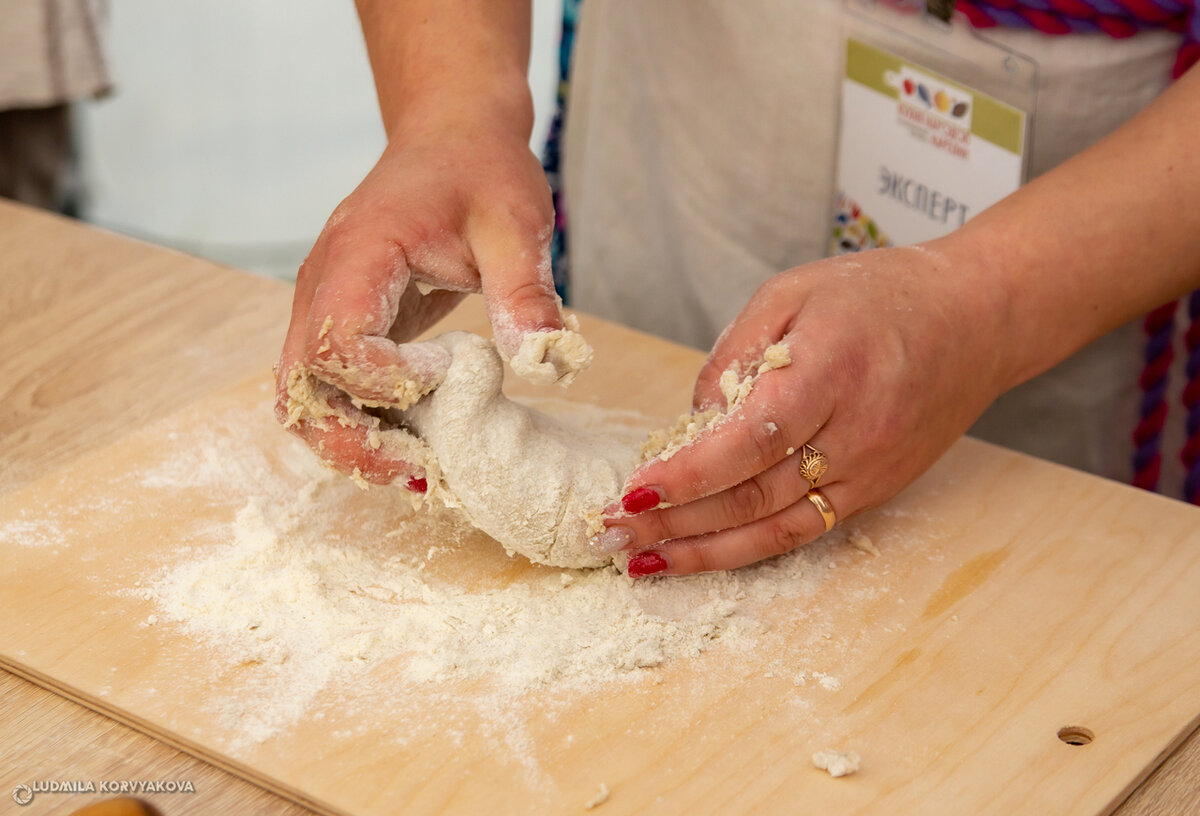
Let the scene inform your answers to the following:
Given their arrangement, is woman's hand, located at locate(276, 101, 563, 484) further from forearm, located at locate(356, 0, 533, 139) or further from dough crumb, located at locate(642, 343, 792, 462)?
dough crumb, located at locate(642, 343, 792, 462)

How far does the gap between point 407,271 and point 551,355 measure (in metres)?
0.17

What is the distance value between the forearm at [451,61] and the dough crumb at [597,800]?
76 centimetres

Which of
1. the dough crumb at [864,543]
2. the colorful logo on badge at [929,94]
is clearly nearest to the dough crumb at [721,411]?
the dough crumb at [864,543]

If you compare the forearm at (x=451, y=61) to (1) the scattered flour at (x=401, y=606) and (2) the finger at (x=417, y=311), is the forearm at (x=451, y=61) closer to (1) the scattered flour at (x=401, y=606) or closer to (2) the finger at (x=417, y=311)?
(2) the finger at (x=417, y=311)

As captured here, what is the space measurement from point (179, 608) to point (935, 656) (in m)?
0.74

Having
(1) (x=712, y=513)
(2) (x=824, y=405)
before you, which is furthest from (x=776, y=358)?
(1) (x=712, y=513)

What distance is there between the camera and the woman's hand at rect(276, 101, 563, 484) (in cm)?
115

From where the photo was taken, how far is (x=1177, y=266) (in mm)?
1347

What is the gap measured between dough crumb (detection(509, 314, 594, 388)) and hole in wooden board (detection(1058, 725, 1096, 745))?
0.55 m

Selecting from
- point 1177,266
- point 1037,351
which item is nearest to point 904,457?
point 1037,351

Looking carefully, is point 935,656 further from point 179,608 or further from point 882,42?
point 882,42

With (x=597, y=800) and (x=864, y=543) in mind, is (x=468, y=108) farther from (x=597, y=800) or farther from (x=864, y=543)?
(x=597, y=800)

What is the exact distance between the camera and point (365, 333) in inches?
44.9

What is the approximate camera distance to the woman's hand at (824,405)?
3.82ft
